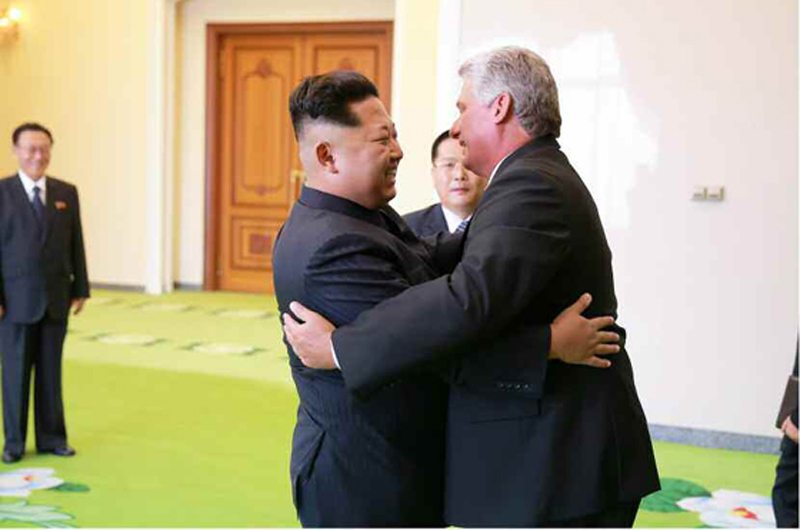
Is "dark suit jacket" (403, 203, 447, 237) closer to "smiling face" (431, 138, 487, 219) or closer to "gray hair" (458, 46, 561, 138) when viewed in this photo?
"smiling face" (431, 138, 487, 219)

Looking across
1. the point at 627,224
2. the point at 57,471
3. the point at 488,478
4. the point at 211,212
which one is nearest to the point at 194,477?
the point at 57,471

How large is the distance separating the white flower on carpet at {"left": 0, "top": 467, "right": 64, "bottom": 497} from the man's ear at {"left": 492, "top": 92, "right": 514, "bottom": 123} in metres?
3.34

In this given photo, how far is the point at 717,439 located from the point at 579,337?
4013 millimetres

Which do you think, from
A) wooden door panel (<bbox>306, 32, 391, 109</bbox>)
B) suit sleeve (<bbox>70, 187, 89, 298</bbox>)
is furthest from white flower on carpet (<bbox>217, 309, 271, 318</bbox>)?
suit sleeve (<bbox>70, 187, 89, 298</bbox>)

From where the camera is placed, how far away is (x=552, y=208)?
194 centimetres

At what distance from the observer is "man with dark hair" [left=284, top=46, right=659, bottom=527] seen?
1.87m

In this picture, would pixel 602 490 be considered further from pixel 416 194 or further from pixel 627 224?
pixel 416 194

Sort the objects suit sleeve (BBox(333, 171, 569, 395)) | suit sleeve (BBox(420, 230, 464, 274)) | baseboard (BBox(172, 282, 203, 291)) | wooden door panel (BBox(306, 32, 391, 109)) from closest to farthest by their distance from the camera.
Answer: suit sleeve (BBox(333, 171, 569, 395)) → suit sleeve (BBox(420, 230, 464, 274)) → wooden door panel (BBox(306, 32, 391, 109)) → baseboard (BBox(172, 282, 203, 291))

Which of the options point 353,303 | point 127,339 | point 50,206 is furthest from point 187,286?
point 353,303

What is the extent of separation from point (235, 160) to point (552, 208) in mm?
9929

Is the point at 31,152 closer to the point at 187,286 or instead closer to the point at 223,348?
the point at 223,348

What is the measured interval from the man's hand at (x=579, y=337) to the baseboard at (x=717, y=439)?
390 centimetres

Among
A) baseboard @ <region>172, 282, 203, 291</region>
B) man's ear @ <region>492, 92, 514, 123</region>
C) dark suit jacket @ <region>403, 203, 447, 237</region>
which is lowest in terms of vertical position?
baseboard @ <region>172, 282, 203, 291</region>

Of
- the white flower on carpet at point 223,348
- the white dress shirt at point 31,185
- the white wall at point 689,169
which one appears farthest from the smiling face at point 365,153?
the white flower on carpet at point 223,348
